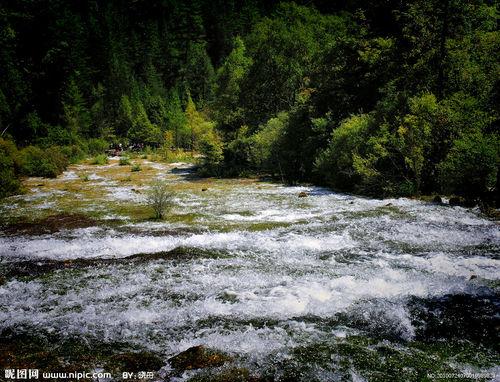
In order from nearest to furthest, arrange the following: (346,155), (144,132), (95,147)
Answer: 1. (346,155)
2. (95,147)
3. (144,132)

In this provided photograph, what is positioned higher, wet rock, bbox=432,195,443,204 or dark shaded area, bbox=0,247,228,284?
dark shaded area, bbox=0,247,228,284

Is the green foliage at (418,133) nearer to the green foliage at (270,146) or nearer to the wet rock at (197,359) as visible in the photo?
the green foliage at (270,146)

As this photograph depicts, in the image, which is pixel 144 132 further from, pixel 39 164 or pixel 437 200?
pixel 437 200

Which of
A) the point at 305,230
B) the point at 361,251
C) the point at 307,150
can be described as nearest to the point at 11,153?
the point at 307,150

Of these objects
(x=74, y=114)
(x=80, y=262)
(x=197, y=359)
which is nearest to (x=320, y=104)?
(x=80, y=262)

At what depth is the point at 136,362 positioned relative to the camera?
16.0ft

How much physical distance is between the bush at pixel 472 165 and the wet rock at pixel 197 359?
13.5m

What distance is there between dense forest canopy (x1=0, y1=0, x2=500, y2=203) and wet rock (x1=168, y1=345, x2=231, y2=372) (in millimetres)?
13541

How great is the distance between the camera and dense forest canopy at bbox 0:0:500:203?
17.2 m

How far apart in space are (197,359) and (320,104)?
82.4ft

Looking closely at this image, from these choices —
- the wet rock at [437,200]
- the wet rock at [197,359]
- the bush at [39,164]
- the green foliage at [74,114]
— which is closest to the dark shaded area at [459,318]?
the wet rock at [197,359]

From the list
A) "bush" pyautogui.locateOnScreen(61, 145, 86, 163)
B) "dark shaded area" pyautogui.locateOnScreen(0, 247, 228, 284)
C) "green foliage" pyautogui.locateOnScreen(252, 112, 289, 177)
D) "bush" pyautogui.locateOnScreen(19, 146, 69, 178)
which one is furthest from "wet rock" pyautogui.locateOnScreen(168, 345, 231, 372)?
"bush" pyautogui.locateOnScreen(61, 145, 86, 163)

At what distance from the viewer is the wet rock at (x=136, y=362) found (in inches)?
188

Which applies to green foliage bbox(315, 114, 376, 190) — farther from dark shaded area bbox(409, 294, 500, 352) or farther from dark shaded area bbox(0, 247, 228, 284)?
dark shaded area bbox(409, 294, 500, 352)
